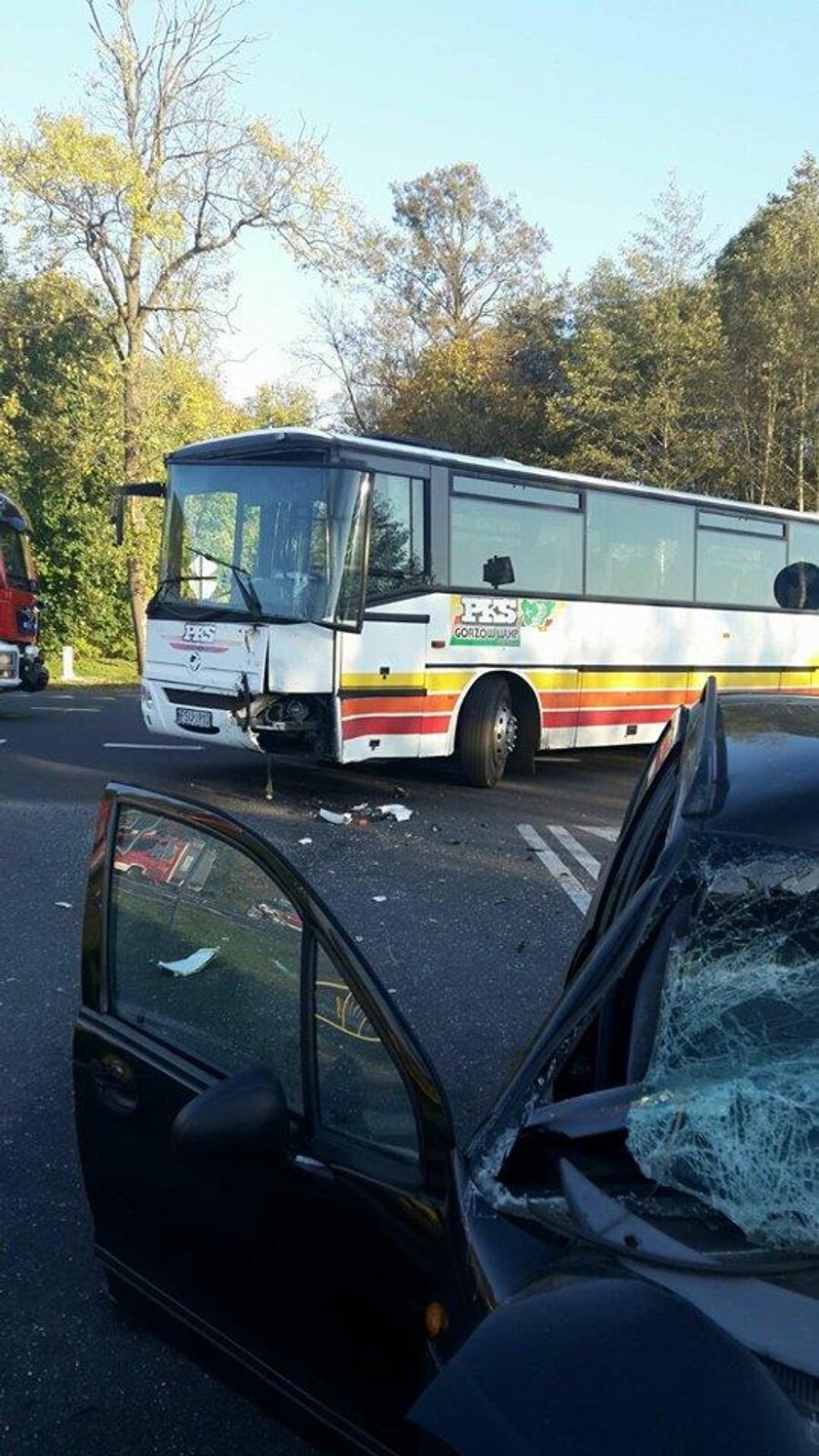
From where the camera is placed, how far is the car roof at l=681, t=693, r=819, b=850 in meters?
1.97

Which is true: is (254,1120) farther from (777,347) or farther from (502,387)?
(502,387)

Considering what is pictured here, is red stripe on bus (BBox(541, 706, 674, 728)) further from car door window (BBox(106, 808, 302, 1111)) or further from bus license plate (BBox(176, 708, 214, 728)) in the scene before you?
car door window (BBox(106, 808, 302, 1111))

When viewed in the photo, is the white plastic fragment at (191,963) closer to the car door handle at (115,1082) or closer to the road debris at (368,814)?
the car door handle at (115,1082)

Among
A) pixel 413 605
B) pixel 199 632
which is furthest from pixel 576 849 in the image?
pixel 199 632

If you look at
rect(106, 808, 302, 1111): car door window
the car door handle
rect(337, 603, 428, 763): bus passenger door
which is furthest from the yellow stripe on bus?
the car door handle

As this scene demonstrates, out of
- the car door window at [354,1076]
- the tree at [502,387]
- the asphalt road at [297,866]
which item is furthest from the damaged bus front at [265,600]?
the tree at [502,387]

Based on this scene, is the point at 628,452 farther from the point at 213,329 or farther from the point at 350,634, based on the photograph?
the point at 350,634

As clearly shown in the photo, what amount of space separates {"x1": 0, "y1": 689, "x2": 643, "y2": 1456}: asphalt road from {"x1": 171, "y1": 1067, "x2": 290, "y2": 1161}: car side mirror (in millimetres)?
720

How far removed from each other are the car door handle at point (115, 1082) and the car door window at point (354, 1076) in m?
0.48

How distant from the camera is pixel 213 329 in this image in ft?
78.1

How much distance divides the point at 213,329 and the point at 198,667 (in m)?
16.6

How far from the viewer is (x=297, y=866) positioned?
7.45 metres

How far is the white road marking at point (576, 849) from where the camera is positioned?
7.43 meters

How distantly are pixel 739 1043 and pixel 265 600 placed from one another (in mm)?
7574
